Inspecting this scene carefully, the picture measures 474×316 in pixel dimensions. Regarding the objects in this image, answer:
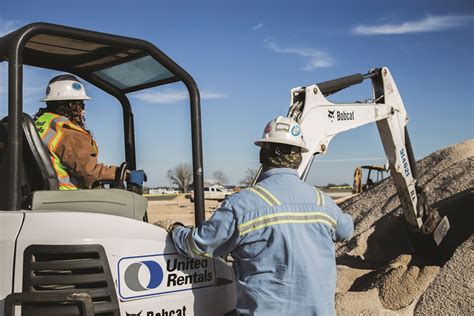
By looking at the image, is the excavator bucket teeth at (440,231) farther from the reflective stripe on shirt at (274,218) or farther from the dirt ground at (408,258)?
the reflective stripe on shirt at (274,218)

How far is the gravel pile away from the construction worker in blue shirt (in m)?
3.32

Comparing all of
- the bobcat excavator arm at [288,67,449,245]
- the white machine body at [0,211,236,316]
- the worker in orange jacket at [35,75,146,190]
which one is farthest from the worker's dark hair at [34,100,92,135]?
the bobcat excavator arm at [288,67,449,245]

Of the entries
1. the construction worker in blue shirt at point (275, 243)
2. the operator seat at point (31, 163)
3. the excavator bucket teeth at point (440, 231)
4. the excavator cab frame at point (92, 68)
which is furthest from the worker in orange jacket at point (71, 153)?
the excavator bucket teeth at point (440, 231)

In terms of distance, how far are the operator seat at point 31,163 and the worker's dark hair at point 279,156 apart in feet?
3.88

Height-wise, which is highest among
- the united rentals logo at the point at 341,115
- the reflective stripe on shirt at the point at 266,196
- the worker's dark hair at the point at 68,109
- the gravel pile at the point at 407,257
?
the united rentals logo at the point at 341,115

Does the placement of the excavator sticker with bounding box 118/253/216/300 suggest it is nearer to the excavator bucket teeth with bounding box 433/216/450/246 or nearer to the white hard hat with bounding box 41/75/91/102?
the white hard hat with bounding box 41/75/91/102

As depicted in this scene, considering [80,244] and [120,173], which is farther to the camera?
[120,173]

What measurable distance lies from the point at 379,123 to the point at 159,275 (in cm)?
391

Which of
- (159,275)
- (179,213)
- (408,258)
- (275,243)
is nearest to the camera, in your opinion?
(275,243)

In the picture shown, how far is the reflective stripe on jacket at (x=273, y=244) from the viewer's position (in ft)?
9.74

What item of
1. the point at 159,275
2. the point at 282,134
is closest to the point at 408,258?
the point at 282,134

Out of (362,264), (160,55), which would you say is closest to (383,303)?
(362,264)

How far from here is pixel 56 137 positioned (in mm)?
3369

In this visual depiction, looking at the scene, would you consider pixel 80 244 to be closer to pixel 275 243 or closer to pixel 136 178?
pixel 136 178
